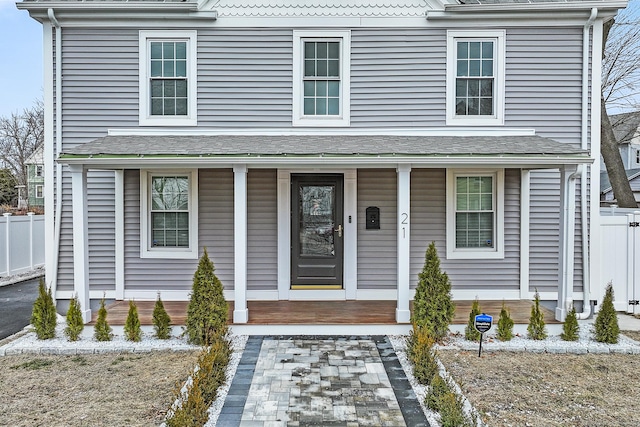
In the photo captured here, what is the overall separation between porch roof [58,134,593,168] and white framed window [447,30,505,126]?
0.81m

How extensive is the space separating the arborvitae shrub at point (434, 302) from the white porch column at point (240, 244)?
2388mm

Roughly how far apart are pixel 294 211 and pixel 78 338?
3.72 meters

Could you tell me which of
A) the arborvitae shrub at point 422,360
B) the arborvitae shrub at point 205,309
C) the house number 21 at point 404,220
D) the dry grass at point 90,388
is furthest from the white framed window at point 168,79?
the arborvitae shrub at point 422,360

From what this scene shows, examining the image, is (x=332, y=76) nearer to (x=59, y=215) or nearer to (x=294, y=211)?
(x=294, y=211)

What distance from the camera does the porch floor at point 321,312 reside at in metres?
6.59

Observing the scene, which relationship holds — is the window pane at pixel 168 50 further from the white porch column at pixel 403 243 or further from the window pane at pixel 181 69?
the white porch column at pixel 403 243

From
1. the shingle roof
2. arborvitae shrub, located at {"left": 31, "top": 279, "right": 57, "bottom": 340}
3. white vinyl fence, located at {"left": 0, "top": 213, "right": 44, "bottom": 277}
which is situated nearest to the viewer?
arborvitae shrub, located at {"left": 31, "top": 279, "right": 57, "bottom": 340}

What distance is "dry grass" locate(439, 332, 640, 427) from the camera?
4129 mm

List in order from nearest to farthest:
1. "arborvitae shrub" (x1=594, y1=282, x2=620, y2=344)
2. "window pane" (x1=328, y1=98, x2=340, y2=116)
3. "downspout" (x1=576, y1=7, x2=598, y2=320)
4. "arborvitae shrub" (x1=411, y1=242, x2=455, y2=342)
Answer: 1. "arborvitae shrub" (x1=411, y1=242, x2=455, y2=342)
2. "arborvitae shrub" (x1=594, y1=282, x2=620, y2=344)
3. "downspout" (x1=576, y1=7, x2=598, y2=320)
4. "window pane" (x1=328, y1=98, x2=340, y2=116)

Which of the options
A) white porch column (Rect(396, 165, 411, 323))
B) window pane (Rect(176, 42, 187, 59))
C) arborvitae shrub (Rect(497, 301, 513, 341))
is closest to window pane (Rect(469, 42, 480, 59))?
white porch column (Rect(396, 165, 411, 323))

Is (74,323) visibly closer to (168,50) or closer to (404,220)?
(168,50)

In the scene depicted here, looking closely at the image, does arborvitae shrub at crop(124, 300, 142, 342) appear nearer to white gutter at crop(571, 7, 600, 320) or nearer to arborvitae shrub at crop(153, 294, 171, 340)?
arborvitae shrub at crop(153, 294, 171, 340)

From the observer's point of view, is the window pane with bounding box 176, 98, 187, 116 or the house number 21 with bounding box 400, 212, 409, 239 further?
the window pane with bounding box 176, 98, 187, 116

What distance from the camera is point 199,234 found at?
7.89m
